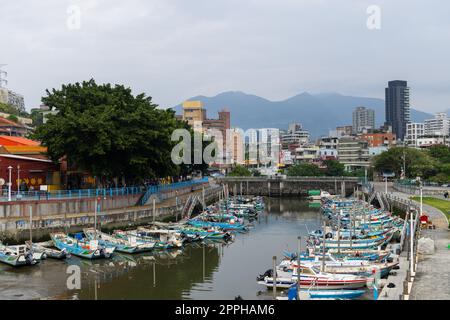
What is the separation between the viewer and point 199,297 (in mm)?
30797

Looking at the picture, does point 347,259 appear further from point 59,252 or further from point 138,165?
point 138,165

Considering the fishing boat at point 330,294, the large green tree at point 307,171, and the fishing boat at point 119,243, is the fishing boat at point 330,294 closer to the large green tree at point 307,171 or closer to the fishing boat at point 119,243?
the fishing boat at point 119,243

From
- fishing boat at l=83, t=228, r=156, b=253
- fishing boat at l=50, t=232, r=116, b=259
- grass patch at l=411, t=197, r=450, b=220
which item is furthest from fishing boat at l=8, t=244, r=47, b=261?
grass patch at l=411, t=197, r=450, b=220

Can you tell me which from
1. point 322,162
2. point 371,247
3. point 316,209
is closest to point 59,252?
point 371,247

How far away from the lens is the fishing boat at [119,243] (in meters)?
43.2

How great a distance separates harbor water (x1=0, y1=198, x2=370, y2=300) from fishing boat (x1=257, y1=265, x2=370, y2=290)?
0.94 metres

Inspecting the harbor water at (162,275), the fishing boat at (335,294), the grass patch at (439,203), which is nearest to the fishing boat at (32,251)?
the harbor water at (162,275)

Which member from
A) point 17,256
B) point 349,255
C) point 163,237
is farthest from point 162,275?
point 349,255

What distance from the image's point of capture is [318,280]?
3041 cm

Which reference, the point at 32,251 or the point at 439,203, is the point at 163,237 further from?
the point at 439,203

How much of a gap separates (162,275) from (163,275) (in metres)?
Answer: 0.07

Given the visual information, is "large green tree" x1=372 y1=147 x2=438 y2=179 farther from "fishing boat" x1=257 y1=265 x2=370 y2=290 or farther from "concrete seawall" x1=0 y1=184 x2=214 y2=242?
"fishing boat" x1=257 y1=265 x2=370 y2=290

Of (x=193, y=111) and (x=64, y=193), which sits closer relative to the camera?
(x=64, y=193)

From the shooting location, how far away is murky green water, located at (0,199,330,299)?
3131 cm
